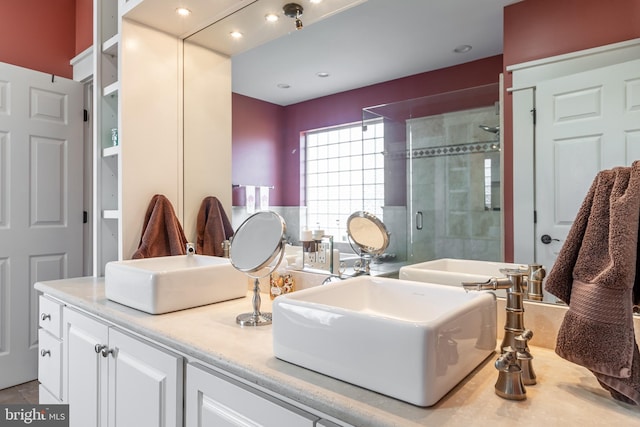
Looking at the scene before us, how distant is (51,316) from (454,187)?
1.71 meters

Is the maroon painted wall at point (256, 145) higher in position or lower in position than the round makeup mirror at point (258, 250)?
higher

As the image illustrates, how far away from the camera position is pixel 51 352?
1.68 m

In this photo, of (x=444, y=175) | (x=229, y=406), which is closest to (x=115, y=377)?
(x=229, y=406)

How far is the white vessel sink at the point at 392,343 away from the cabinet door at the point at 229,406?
0.31ft

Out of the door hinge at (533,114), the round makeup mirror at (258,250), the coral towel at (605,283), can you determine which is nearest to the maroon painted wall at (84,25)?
the round makeup mirror at (258,250)

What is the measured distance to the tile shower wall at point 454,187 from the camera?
1160mm

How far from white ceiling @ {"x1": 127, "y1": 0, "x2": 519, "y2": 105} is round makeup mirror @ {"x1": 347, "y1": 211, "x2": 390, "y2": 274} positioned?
485 millimetres

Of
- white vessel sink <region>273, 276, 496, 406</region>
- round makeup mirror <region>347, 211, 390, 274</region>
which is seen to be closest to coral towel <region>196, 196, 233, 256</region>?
round makeup mirror <region>347, 211, 390, 274</region>

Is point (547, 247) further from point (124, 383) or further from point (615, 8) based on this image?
point (124, 383)

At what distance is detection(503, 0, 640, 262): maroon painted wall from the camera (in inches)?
38.3

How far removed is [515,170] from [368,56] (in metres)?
0.66

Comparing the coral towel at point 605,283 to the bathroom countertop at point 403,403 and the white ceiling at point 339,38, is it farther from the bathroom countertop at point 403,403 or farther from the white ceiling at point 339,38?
the white ceiling at point 339,38

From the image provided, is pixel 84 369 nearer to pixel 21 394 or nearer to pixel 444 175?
pixel 444 175

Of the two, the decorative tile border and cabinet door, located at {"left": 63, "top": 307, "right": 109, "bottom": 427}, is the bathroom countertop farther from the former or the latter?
the decorative tile border
